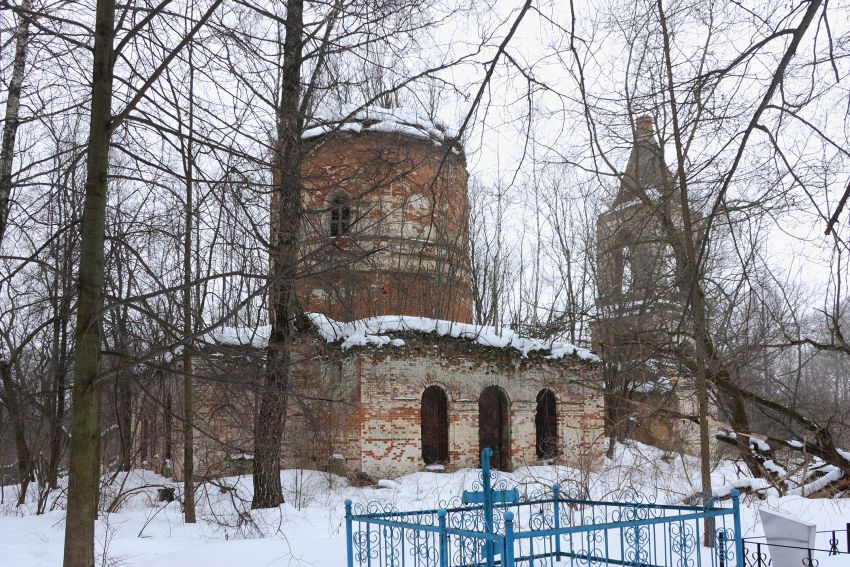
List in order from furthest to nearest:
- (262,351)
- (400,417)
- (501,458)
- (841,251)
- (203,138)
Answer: (501,458) → (400,417) → (262,351) → (203,138) → (841,251)

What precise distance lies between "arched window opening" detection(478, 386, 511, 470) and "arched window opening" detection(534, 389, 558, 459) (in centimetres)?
92

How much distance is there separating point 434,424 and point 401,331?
2.99 meters

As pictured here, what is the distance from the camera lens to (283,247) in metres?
7.39

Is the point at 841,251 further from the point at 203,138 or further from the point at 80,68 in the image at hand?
the point at 80,68

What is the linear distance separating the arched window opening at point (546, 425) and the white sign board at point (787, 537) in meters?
12.3

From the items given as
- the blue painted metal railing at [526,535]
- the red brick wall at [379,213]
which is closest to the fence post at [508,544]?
the blue painted metal railing at [526,535]

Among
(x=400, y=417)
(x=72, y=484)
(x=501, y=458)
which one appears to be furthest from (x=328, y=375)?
(x=72, y=484)

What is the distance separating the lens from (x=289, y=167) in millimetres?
6273

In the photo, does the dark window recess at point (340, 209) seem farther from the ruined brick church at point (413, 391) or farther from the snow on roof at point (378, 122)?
the ruined brick church at point (413, 391)

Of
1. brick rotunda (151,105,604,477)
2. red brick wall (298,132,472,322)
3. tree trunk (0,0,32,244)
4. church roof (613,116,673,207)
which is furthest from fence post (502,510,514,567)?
brick rotunda (151,105,604,477)

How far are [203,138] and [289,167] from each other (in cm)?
110

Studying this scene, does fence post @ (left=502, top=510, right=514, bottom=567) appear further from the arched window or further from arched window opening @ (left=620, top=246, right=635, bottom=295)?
the arched window

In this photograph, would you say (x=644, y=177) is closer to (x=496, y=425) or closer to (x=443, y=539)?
(x=443, y=539)

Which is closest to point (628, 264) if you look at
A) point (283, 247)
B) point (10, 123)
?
point (283, 247)
